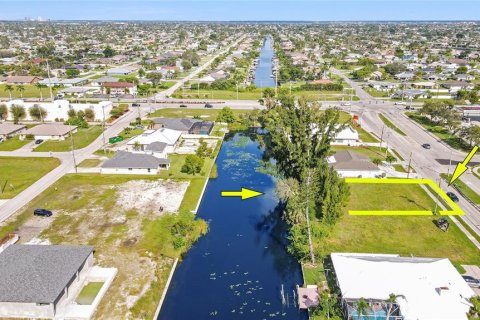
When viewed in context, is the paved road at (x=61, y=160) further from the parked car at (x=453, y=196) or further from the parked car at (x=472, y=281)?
the parked car at (x=453, y=196)

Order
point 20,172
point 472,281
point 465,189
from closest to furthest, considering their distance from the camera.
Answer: point 472,281 < point 465,189 < point 20,172

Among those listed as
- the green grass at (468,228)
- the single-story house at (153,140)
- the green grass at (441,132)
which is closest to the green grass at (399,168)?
the green grass at (468,228)

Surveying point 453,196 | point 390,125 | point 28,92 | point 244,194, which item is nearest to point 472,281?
point 453,196

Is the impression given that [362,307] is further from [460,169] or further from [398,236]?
[460,169]

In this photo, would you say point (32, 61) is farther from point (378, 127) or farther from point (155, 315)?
point (155, 315)

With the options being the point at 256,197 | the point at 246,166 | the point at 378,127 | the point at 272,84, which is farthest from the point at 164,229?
the point at 272,84
